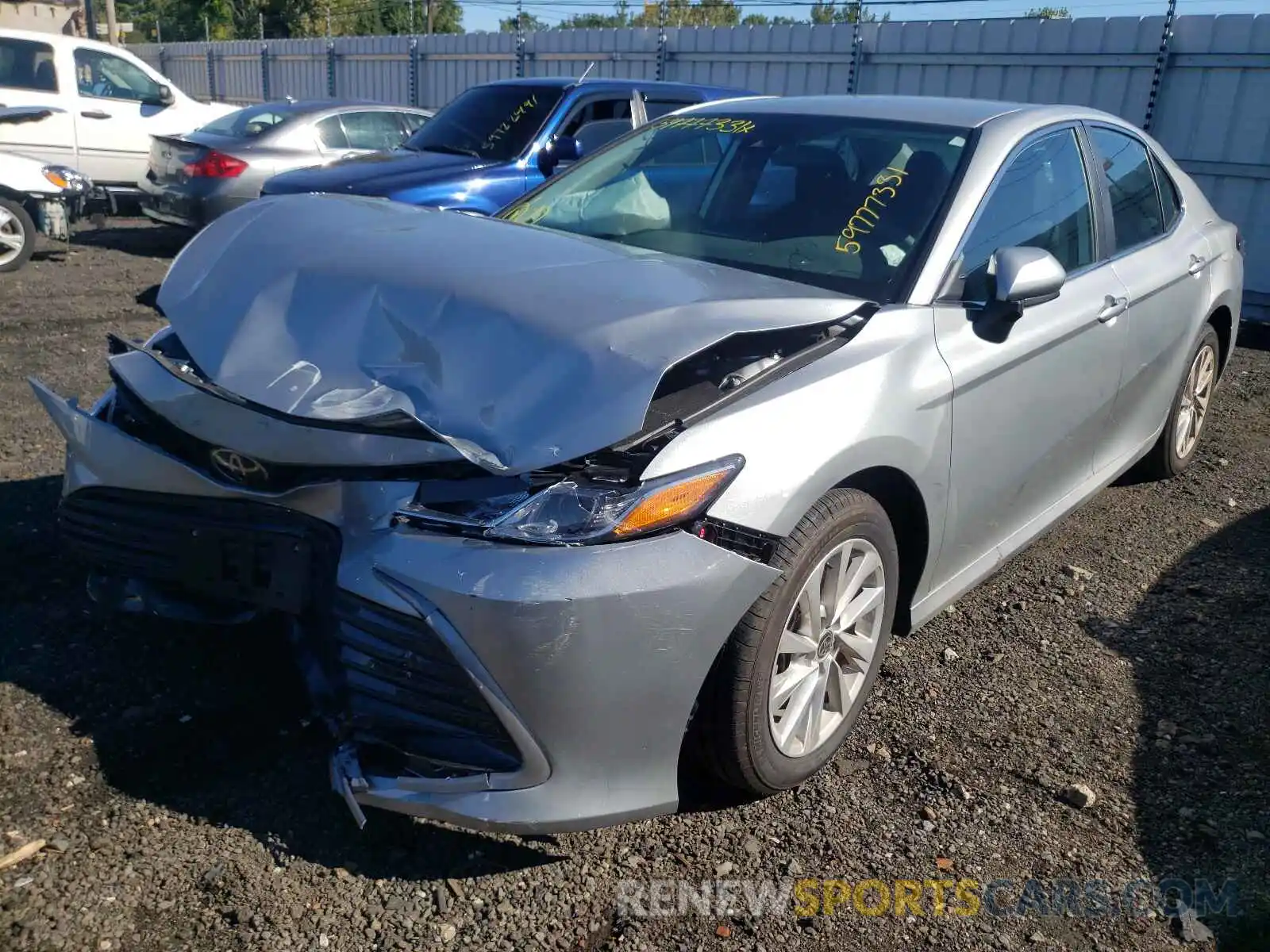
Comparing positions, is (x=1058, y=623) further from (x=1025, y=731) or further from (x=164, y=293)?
(x=164, y=293)

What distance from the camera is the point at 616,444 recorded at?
230 cm

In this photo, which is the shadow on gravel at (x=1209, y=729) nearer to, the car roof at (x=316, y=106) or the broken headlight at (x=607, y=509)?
the broken headlight at (x=607, y=509)

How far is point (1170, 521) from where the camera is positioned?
471 centimetres

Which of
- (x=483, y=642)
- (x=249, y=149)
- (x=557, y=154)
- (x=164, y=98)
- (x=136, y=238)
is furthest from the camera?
(x=164, y=98)

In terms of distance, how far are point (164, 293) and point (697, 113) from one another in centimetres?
205

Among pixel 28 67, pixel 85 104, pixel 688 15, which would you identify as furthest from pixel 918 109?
pixel 688 15

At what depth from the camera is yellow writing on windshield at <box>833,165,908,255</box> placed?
3.22 m

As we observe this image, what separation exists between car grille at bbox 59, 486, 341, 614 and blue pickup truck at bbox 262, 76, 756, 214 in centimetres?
471

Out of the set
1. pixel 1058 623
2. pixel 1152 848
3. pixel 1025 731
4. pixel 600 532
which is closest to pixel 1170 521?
pixel 1058 623

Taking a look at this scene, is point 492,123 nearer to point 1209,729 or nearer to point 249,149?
point 249,149

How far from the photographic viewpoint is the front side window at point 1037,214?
126 inches

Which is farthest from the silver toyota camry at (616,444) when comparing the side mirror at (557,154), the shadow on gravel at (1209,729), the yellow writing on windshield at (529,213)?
the side mirror at (557,154)

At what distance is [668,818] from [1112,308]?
95.3 inches

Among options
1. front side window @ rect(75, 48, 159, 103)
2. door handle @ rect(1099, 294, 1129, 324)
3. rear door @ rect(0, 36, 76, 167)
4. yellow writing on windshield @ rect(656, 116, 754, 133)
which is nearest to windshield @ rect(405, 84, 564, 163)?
yellow writing on windshield @ rect(656, 116, 754, 133)
